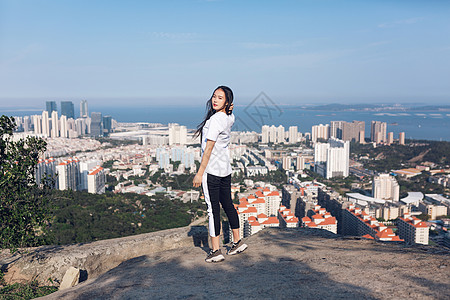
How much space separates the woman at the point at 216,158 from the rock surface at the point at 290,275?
196mm

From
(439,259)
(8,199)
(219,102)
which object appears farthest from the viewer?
(8,199)

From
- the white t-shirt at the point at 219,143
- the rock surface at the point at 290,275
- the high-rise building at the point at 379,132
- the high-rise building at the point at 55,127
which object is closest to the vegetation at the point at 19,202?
the rock surface at the point at 290,275

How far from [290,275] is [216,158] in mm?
587

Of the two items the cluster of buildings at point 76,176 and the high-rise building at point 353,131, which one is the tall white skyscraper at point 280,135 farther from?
the cluster of buildings at point 76,176

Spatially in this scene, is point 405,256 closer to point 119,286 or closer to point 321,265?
point 321,265

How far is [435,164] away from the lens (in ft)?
68.7

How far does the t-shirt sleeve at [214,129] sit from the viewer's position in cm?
153

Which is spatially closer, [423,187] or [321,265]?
[321,265]

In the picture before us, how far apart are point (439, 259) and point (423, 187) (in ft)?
56.5

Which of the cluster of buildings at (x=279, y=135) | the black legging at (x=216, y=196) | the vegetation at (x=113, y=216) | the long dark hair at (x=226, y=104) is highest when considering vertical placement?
the long dark hair at (x=226, y=104)

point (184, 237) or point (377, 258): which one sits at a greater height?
point (377, 258)

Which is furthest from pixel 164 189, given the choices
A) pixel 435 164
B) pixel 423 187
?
pixel 435 164

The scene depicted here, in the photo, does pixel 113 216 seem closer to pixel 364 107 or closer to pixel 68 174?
pixel 68 174

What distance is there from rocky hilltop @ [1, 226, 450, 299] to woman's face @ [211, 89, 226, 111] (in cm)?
72
